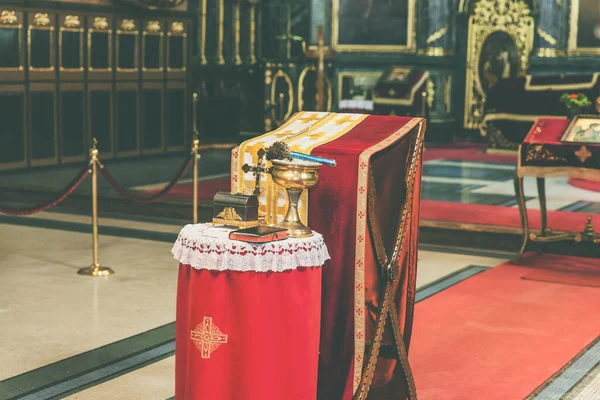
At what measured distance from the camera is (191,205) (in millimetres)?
9656

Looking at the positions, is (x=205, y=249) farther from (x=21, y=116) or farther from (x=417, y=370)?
(x=21, y=116)

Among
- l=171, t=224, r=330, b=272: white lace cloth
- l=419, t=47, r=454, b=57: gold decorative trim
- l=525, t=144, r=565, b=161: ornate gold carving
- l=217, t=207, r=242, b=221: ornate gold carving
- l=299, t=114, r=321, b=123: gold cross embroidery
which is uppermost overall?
l=419, t=47, r=454, b=57: gold decorative trim

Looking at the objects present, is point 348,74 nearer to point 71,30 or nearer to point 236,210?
point 71,30

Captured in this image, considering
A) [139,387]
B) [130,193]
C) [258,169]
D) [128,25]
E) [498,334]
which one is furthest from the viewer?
[128,25]

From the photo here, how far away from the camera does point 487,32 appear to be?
18.6 meters

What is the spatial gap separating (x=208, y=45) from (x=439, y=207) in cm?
829

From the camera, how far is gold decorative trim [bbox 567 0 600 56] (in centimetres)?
1747

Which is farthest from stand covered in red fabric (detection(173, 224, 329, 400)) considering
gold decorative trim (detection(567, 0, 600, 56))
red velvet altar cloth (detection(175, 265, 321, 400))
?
gold decorative trim (detection(567, 0, 600, 56))

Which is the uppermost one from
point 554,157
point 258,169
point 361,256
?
point 258,169

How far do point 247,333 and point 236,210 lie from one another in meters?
0.50

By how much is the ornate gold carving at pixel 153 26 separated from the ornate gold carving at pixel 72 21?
137cm

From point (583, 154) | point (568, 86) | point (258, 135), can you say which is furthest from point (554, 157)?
point (568, 86)

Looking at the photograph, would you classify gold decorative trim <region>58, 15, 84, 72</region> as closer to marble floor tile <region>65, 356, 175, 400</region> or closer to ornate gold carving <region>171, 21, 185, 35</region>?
ornate gold carving <region>171, 21, 185, 35</region>

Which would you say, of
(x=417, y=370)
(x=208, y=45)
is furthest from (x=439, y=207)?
(x=208, y=45)
